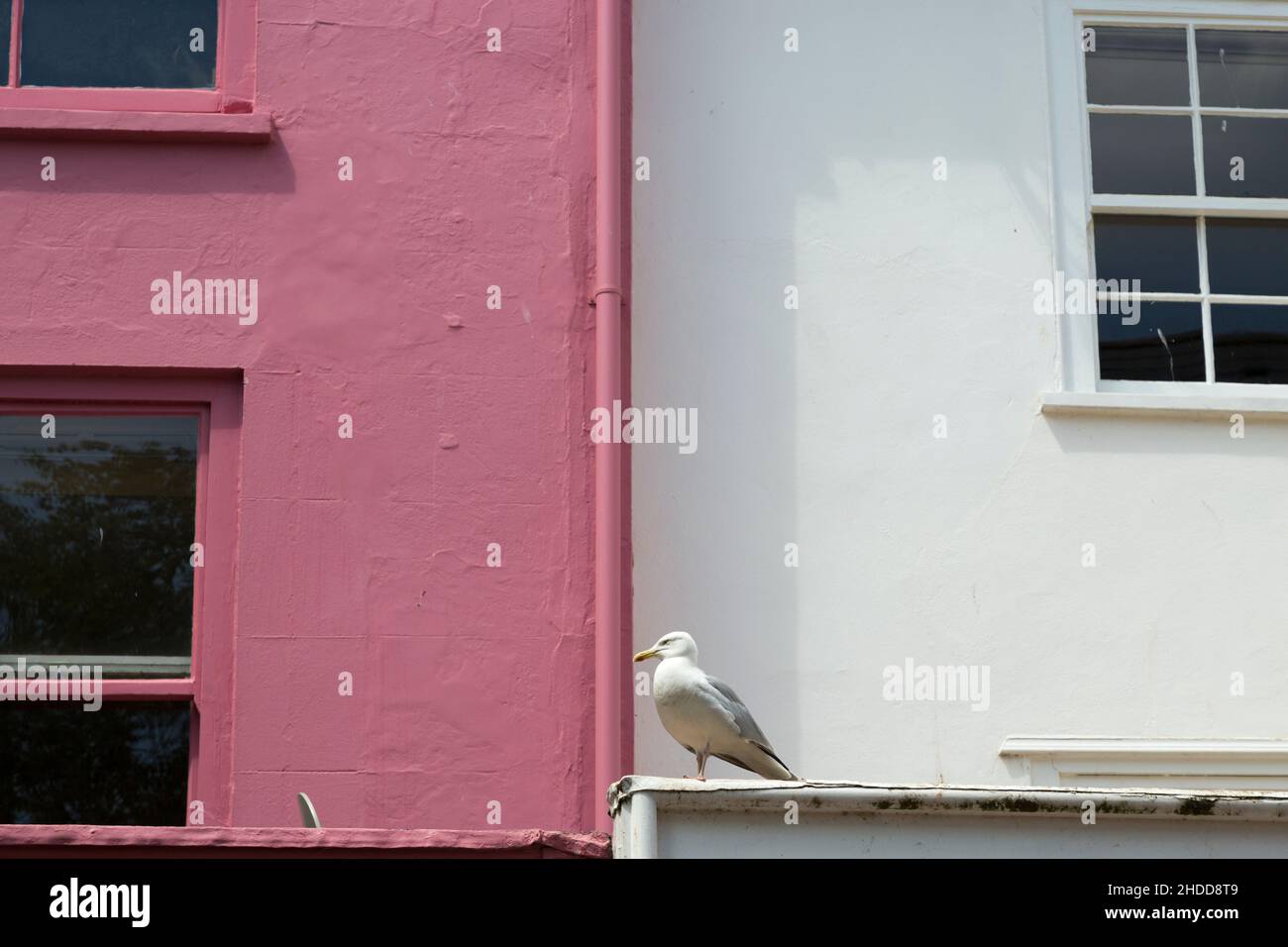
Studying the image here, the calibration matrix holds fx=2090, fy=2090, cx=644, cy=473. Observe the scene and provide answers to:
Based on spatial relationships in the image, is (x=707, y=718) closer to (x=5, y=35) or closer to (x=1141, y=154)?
(x=1141, y=154)

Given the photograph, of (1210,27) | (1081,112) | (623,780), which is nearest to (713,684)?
(623,780)

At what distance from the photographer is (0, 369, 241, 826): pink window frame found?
8.05m

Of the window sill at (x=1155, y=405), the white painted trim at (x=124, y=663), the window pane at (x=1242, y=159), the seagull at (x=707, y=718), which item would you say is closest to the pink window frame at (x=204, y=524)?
the white painted trim at (x=124, y=663)

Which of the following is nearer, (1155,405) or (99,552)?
(99,552)

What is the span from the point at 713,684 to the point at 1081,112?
345 centimetres

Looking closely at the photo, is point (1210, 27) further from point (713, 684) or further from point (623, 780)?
point (623, 780)

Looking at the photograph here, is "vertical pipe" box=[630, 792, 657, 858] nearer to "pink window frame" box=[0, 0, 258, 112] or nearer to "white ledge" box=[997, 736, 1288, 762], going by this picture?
"white ledge" box=[997, 736, 1288, 762]

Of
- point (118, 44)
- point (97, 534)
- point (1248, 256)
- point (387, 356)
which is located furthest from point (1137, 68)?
point (97, 534)

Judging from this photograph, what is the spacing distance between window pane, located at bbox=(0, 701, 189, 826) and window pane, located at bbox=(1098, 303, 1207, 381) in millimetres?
4186

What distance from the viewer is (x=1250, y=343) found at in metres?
9.09

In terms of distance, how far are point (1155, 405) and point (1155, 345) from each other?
0.40 m

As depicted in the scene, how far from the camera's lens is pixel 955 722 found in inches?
331

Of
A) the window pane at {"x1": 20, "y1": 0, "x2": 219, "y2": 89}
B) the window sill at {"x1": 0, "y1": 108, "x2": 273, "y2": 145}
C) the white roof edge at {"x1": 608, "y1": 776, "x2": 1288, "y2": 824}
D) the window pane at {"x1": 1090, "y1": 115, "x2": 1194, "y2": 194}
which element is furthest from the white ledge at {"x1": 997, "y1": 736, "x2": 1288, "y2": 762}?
the window pane at {"x1": 20, "y1": 0, "x2": 219, "y2": 89}

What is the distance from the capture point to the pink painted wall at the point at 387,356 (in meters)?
8.08
